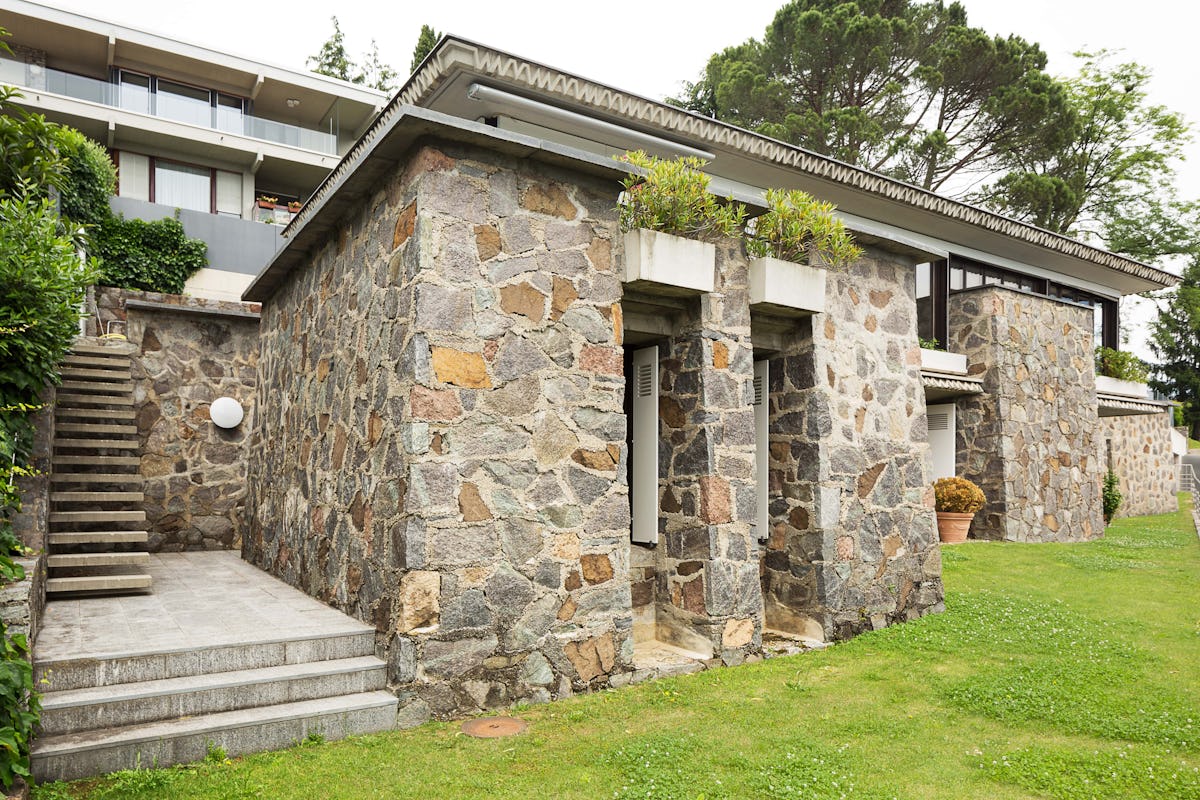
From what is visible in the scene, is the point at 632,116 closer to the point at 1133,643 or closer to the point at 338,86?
the point at 1133,643

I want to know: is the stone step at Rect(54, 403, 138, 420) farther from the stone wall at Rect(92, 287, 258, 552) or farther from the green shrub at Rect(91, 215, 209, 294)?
the green shrub at Rect(91, 215, 209, 294)

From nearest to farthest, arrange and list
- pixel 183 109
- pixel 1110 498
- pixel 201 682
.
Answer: pixel 201 682
pixel 1110 498
pixel 183 109

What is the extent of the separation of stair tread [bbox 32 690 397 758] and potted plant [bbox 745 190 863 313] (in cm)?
410

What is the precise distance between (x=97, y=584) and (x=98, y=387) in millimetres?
3537

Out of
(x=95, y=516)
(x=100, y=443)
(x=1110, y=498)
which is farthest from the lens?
(x=1110, y=498)

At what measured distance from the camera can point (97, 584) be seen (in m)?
6.41

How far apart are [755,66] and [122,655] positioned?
790 inches

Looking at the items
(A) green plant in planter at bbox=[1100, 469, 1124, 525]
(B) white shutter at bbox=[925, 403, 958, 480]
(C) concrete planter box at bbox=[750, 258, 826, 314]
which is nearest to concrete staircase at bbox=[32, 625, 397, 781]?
(C) concrete planter box at bbox=[750, 258, 826, 314]

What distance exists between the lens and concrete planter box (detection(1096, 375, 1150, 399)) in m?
16.9

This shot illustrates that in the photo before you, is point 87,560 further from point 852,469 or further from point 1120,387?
point 1120,387

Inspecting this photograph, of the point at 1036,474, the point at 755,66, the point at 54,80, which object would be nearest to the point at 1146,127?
the point at 755,66

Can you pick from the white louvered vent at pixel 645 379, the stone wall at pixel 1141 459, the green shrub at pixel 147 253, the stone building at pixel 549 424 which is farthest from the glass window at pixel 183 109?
the stone wall at pixel 1141 459

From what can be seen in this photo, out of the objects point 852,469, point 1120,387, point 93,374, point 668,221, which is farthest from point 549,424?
point 1120,387

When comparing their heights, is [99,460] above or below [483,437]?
below
